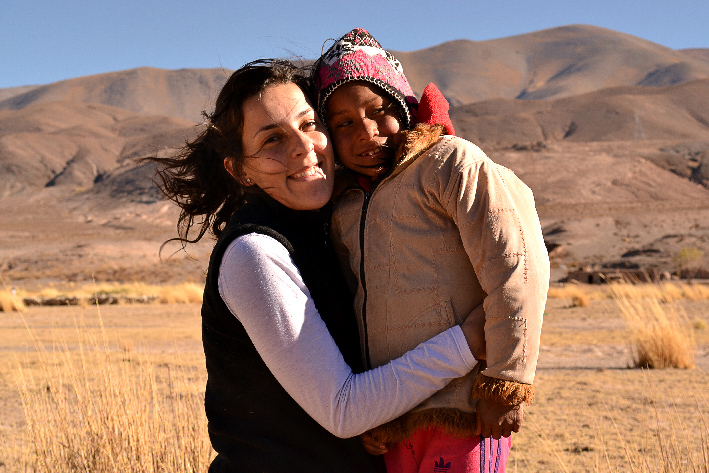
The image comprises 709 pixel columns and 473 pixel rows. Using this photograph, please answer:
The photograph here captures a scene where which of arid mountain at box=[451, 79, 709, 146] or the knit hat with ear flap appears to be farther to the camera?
arid mountain at box=[451, 79, 709, 146]

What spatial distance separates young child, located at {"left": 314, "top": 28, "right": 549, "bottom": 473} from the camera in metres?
1.86

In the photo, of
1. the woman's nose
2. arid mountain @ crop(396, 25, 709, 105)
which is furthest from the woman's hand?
arid mountain @ crop(396, 25, 709, 105)

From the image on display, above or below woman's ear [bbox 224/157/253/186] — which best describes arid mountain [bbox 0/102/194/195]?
below

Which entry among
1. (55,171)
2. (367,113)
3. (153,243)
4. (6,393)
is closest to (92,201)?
(55,171)

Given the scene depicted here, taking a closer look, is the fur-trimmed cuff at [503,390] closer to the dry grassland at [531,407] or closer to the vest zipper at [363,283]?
the vest zipper at [363,283]

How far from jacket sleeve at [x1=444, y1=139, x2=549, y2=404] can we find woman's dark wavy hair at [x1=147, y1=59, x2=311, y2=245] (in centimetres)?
69

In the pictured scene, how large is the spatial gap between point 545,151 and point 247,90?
6568 centimetres

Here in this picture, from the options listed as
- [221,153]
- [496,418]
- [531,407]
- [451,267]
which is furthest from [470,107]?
[496,418]

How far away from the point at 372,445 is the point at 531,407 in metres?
5.84

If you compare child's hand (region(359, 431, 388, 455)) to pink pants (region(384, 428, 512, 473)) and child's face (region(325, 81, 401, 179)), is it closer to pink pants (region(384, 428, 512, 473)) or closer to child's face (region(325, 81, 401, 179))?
pink pants (region(384, 428, 512, 473))

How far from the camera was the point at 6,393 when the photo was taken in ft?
26.2

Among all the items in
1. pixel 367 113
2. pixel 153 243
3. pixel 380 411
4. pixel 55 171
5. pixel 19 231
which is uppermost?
pixel 367 113

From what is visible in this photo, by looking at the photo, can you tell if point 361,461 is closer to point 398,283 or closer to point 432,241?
point 398,283

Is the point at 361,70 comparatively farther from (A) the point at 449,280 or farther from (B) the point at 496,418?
(B) the point at 496,418
